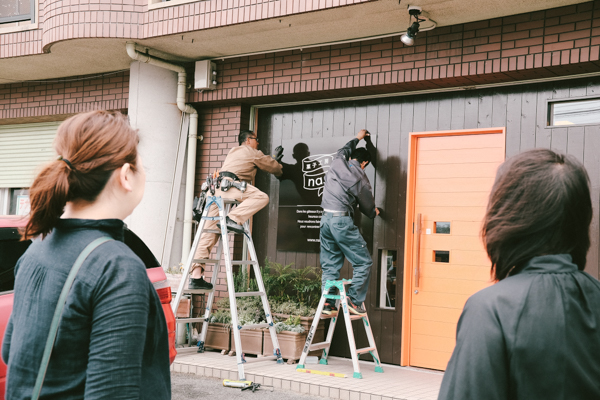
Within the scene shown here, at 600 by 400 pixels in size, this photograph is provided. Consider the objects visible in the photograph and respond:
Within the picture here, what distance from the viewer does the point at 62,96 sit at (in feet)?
33.0

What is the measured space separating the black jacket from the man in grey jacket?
17.5 feet

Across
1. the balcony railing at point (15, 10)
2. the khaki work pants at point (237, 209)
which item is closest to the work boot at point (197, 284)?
the khaki work pants at point (237, 209)

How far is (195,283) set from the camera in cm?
746

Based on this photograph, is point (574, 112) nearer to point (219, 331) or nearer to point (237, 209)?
point (237, 209)

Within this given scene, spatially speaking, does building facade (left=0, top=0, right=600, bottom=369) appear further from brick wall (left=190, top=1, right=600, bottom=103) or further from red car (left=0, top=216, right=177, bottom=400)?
red car (left=0, top=216, right=177, bottom=400)

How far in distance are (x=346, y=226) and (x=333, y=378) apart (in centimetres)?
169

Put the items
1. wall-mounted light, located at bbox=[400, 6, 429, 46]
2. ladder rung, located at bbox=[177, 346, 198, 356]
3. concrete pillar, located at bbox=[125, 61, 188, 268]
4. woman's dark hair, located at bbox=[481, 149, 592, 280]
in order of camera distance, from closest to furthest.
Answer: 1. woman's dark hair, located at bbox=[481, 149, 592, 280]
2. wall-mounted light, located at bbox=[400, 6, 429, 46]
3. ladder rung, located at bbox=[177, 346, 198, 356]
4. concrete pillar, located at bbox=[125, 61, 188, 268]

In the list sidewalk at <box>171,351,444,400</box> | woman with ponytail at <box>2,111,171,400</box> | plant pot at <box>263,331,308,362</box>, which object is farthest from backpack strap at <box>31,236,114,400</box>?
plant pot at <box>263,331,308,362</box>

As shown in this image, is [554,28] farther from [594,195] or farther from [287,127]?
[287,127]

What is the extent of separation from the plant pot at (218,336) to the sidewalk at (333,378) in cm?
15

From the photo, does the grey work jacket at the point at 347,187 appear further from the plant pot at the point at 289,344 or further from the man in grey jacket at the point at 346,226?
the plant pot at the point at 289,344

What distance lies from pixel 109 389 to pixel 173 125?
24.9ft

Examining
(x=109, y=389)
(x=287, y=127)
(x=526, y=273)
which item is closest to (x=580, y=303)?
(x=526, y=273)

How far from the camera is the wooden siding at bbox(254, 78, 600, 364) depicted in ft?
21.1
